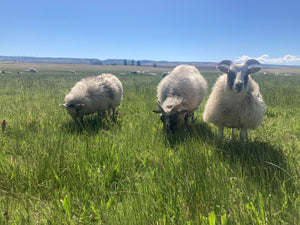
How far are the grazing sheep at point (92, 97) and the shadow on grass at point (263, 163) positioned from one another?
409 centimetres

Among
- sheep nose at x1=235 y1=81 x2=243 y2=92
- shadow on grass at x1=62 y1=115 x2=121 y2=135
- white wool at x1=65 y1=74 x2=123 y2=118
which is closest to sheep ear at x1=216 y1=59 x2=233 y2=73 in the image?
sheep nose at x1=235 y1=81 x2=243 y2=92

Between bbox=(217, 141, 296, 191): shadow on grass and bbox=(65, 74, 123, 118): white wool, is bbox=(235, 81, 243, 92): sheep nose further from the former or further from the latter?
bbox=(65, 74, 123, 118): white wool

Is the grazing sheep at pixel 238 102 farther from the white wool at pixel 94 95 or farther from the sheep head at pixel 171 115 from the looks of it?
the white wool at pixel 94 95

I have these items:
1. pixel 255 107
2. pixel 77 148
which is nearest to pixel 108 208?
pixel 77 148

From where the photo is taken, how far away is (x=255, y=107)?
13.0 ft

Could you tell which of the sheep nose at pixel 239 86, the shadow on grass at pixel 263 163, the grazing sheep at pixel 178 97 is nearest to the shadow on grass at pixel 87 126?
the grazing sheep at pixel 178 97

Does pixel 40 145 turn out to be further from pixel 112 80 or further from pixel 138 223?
pixel 112 80

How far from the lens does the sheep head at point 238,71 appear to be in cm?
355

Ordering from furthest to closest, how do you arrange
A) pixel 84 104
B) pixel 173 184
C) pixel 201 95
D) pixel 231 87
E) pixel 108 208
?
pixel 201 95
pixel 84 104
pixel 231 87
pixel 173 184
pixel 108 208

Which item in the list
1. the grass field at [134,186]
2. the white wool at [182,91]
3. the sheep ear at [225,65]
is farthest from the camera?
the white wool at [182,91]

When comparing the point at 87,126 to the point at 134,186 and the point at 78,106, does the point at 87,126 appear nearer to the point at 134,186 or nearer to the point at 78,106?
the point at 78,106

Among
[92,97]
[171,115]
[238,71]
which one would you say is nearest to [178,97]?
[171,115]

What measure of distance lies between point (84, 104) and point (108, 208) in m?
4.08

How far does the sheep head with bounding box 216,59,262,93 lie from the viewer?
3553 mm
